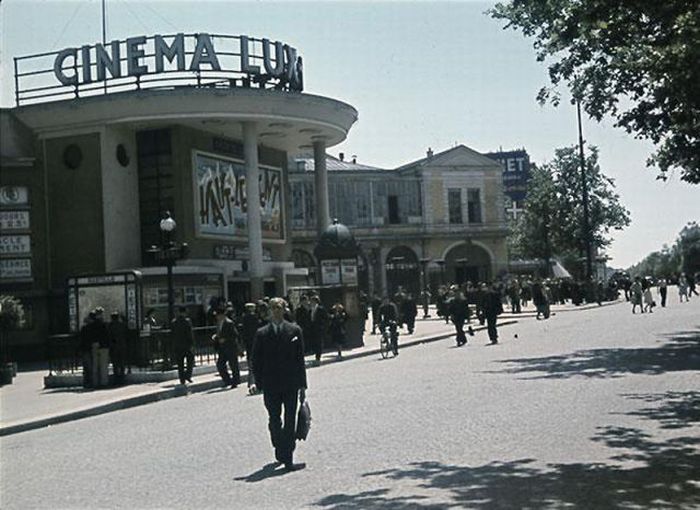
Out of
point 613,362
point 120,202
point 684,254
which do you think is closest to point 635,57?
point 613,362

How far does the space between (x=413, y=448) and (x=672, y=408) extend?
171 inches

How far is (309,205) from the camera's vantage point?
69750mm

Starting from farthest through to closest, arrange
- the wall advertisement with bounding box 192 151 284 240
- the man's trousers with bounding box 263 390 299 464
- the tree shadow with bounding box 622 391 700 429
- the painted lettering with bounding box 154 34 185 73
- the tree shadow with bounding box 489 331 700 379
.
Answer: the wall advertisement with bounding box 192 151 284 240 < the painted lettering with bounding box 154 34 185 73 < the tree shadow with bounding box 489 331 700 379 < the tree shadow with bounding box 622 391 700 429 < the man's trousers with bounding box 263 390 299 464

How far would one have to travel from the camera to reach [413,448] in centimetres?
1043

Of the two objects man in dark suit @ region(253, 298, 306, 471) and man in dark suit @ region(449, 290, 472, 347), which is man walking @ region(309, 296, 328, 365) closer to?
man in dark suit @ region(449, 290, 472, 347)

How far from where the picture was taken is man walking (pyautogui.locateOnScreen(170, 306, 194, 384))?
20047mm

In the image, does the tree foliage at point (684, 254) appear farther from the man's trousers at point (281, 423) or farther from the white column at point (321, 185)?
the man's trousers at point (281, 423)

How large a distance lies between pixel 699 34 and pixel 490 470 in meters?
6.57

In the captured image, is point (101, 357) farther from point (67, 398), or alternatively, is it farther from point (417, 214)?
point (417, 214)

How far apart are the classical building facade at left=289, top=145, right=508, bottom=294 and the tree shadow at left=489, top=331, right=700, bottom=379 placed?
46.6 meters

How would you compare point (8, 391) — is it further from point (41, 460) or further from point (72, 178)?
point (72, 178)

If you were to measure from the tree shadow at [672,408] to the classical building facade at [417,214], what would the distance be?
5474 cm

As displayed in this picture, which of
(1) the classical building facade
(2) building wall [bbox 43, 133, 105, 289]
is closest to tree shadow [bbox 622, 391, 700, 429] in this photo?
(2) building wall [bbox 43, 133, 105, 289]

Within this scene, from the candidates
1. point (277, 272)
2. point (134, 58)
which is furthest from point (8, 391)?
point (277, 272)
